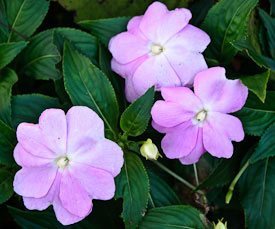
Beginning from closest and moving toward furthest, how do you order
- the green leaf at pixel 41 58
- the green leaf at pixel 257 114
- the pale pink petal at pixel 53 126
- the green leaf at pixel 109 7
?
the pale pink petal at pixel 53 126, the green leaf at pixel 257 114, the green leaf at pixel 41 58, the green leaf at pixel 109 7

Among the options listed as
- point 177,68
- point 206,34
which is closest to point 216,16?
point 206,34

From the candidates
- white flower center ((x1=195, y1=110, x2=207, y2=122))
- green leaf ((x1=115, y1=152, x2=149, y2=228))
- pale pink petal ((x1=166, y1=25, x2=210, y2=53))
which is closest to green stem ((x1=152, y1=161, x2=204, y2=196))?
green leaf ((x1=115, y1=152, x2=149, y2=228))

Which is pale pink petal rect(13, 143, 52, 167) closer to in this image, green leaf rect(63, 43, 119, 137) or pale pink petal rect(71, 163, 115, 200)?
pale pink petal rect(71, 163, 115, 200)

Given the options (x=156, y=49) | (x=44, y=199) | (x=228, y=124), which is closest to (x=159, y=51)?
(x=156, y=49)

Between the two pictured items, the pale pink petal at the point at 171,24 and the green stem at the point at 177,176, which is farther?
the green stem at the point at 177,176

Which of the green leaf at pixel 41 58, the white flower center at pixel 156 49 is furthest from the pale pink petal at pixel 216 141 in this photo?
the green leaf at pixel 41 58

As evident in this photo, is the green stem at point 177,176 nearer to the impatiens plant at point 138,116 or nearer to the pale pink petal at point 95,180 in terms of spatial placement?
the impatiens plant at point 138,116
